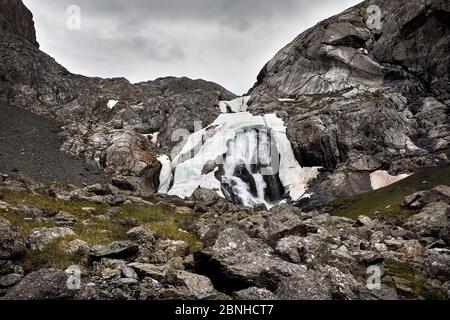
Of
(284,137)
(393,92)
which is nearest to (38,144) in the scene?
(284,137)

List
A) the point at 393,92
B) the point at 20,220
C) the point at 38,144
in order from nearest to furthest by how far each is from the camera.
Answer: the point at 20,220 < the point at 38,144 < the point at 393,92

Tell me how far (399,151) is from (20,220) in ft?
248

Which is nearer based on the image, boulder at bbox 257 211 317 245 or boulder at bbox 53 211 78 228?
boulder at bbox 257 211 317 245

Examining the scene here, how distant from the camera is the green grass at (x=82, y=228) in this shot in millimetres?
15914

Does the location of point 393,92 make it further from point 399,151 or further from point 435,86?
point 399,151

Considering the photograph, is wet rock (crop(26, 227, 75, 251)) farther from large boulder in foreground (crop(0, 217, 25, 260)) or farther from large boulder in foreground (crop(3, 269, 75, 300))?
large boulder in foreground (crop(3, 269, 75, 300))

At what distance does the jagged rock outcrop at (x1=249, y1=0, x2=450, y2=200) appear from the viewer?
272 feet

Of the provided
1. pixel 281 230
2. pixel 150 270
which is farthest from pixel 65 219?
pixel 281 230

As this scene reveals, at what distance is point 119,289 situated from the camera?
43.8 feet

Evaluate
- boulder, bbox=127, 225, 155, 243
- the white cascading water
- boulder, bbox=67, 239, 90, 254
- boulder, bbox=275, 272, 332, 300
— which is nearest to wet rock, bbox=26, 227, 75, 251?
boulder, bbox=67, 239, 90, 254

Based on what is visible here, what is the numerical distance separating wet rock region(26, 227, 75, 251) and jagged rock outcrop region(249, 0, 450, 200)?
6499 cm

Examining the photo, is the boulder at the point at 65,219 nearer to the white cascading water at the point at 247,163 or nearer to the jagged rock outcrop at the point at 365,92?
the white cascading water at the point at 247,163

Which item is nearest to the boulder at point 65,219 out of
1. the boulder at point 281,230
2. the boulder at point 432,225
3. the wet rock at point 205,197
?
the boulder at point 281,230
